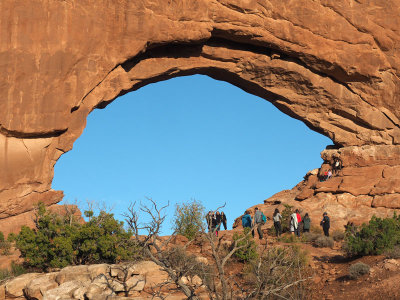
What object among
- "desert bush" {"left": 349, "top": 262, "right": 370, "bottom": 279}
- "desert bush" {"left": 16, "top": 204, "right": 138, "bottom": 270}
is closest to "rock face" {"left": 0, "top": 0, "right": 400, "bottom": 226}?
"desert bush" {"left": 16, "top": 204, "right": 138, "bottom": 270}

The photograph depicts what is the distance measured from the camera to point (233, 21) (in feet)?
80.7

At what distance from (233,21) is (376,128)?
10.4 meters

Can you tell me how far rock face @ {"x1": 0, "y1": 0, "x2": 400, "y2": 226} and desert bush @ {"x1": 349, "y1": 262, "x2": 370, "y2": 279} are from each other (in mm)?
10827

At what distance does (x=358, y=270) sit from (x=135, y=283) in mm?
7331

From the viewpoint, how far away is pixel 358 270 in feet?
54.7

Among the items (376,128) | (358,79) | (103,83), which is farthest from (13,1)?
(376,128)

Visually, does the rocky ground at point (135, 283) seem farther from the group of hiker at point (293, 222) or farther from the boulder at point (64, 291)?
the group of hiker at point (293, 222)

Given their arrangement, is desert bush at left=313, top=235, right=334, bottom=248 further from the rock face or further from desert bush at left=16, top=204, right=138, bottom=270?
desert bush at left=16, top=204, right=138, bottom=270

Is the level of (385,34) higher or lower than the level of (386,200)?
higher

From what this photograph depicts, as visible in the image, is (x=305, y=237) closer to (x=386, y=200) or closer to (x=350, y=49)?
(x=386, y=200)

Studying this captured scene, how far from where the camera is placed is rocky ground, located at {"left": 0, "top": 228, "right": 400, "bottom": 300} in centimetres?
1479

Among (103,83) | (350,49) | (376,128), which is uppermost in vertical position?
(350,49)

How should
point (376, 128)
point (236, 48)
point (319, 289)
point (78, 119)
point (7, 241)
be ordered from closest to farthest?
point (319, 289)
point (7, 241)
point (78, 119)
point (236, 48)
point (376, 128)

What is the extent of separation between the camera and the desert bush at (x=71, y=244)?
17.7 meters
